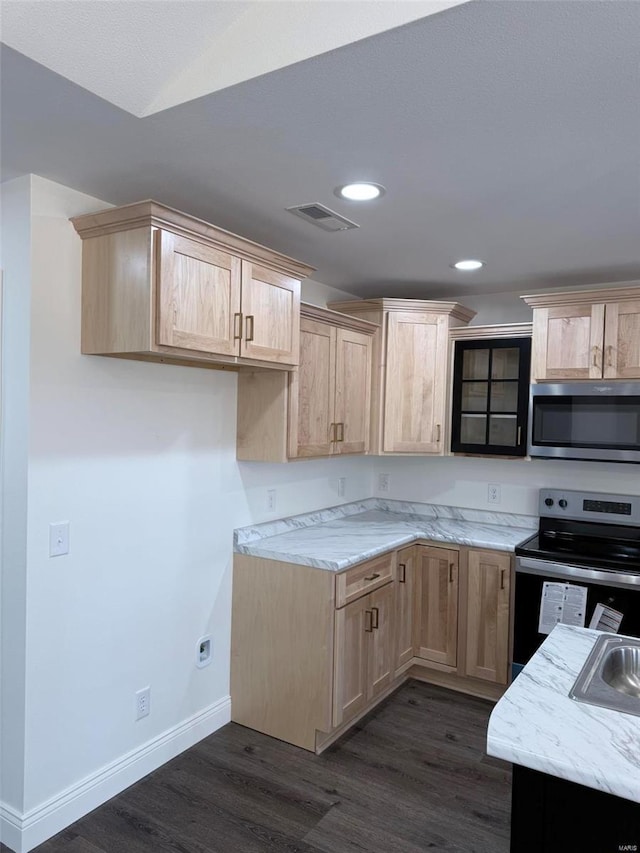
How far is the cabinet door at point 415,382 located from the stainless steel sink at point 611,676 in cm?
186

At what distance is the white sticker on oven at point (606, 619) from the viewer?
2.89 metres

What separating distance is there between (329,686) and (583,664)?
1378mm

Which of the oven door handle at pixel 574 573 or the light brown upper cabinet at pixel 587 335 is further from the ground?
the light brown upper cabinet at pixel 587 335

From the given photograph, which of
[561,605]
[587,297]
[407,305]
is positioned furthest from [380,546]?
[587,297]

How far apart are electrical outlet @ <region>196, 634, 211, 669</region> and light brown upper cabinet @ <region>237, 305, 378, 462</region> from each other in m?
0.90

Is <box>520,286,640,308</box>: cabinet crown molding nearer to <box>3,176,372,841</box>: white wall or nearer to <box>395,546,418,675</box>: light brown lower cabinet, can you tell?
<box>395,546,418,675</box>: light brown lower cabinet

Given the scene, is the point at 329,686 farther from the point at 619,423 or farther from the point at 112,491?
the point at 619,423

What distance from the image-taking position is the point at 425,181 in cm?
Result: 204

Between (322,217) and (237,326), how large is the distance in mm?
573

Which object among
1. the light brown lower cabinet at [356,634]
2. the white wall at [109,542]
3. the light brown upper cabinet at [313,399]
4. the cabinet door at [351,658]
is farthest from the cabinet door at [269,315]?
the cabinet door at [351,658]

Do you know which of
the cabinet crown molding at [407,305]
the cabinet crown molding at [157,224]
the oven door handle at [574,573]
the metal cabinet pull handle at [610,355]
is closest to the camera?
the cabinet crown molding at [157,224]

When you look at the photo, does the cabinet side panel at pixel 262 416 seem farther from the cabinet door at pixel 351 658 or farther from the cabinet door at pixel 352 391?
the cabinet door at pixel 351 658

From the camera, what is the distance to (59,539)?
7.22ft

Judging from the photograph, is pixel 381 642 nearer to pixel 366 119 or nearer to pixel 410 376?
pixel 410 376
